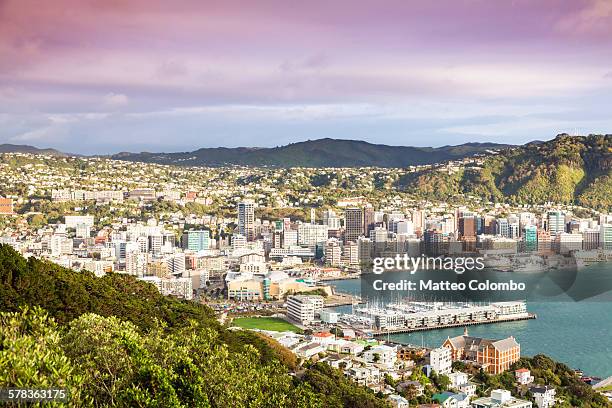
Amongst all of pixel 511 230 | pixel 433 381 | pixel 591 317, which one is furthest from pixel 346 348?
pixel 511 230

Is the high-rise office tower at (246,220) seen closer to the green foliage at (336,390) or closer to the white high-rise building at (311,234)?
the white high-rise building at (311,234)

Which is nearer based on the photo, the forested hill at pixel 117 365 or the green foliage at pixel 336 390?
the forested hill at pixel 117 365

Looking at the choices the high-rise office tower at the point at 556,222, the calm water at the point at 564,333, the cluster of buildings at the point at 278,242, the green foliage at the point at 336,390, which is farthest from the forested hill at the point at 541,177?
the green foliage at the point at 336,390

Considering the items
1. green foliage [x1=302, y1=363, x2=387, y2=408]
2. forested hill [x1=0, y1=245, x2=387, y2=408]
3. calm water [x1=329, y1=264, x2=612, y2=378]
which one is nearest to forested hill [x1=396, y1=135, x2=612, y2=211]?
calm water [x1=329, y1=264, x2=612, y2=378]

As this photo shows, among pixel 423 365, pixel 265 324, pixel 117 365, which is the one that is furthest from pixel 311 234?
pixel 117 365

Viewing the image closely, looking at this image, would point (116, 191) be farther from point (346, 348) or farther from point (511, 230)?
point (346, 348)

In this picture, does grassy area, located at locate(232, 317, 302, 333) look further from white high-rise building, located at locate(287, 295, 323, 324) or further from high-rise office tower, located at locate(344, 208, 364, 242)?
high-rise office tower, located at locate(344, 208, 364, 242)
